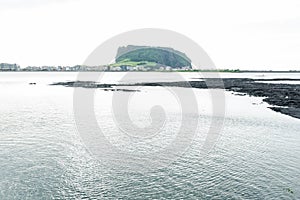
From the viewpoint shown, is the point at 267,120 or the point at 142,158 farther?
the point at 267,120

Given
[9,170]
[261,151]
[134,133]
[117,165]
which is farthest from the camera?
[134,133]

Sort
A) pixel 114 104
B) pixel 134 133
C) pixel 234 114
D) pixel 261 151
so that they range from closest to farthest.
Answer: pixel 261 151 < pixel 134 133 < pixel 234 114 < pixel 114 104

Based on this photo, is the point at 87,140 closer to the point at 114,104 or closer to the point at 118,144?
the point at 118,144

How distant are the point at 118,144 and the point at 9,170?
1358 cm

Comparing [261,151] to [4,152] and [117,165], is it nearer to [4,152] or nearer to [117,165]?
[117,165]

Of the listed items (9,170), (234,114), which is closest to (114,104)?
(234,114)

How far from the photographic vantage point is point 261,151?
34.4 m

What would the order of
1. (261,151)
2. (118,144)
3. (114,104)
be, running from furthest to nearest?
(114,104), (118,144), (261,151)

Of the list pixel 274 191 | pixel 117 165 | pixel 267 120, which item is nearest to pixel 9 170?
pixel 117 165

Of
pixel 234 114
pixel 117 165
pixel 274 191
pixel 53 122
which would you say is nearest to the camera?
pixel 274 191

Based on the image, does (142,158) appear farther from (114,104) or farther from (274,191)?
(114,104)

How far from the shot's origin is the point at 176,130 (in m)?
45.8

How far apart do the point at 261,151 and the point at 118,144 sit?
17529 millimetres

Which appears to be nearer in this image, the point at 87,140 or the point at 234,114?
the point at 87,140
